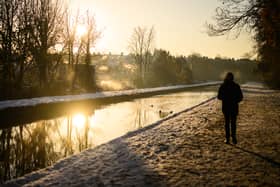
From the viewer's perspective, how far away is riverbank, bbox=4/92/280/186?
6.16 meters

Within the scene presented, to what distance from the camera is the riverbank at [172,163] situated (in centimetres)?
616

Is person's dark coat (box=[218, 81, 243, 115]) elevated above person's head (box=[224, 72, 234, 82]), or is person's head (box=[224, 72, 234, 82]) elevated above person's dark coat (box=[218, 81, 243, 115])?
person's head (box=[224, 72, 234, 82])

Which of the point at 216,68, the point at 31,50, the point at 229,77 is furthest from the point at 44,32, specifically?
the point at 216,68

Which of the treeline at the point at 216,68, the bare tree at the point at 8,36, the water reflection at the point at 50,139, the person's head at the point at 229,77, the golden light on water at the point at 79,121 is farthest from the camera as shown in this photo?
the treeline at the point at 216,68

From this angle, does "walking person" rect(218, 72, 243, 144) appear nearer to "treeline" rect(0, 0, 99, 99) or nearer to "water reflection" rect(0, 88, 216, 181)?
"water reflection" rect(0, 88, 216, 181)

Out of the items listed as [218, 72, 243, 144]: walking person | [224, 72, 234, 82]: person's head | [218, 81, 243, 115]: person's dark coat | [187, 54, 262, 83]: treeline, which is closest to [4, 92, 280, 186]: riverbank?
[218, 72, 243, 144]: walking person

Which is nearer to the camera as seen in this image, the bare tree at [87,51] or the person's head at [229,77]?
the person's head at [229,77]

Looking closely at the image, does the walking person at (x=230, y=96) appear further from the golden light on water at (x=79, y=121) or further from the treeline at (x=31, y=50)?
the treeline at (x=31, y=50)

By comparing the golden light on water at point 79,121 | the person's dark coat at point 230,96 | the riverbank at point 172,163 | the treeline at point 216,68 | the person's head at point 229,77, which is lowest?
the golden light on water at point 79,121

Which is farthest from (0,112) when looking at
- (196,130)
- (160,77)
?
(160,77)

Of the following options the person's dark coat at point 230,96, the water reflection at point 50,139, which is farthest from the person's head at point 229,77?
the water reflection at point 50,139

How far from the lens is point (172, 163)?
7457 millimetres

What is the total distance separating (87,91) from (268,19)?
31568 millimetres

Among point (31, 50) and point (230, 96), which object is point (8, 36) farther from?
point (230, 96)
